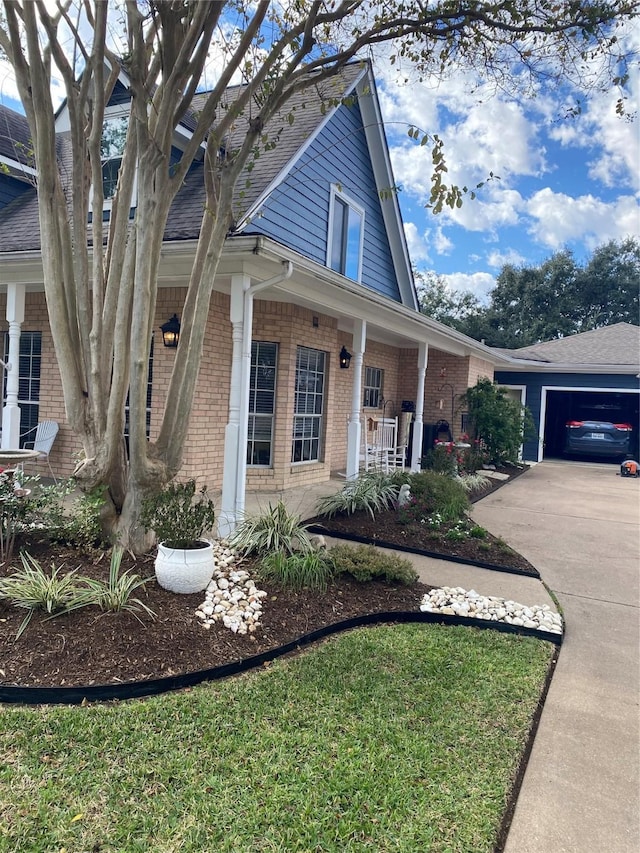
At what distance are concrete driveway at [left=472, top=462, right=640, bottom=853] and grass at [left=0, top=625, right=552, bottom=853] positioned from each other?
14 cm

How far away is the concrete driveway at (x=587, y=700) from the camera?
7.03ft

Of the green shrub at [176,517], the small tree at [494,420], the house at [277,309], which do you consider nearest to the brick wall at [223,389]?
the house at [277,309]

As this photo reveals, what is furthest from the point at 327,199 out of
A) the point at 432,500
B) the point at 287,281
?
the point at 432,500

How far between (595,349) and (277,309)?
1287cm

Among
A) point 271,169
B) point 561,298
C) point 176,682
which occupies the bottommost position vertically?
point 176,682

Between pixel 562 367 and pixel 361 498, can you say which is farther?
pixel 562 367

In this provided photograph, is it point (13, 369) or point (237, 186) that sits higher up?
point (237, 186)

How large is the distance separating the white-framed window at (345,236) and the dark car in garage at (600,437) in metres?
8.66

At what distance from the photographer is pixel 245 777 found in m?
2.21

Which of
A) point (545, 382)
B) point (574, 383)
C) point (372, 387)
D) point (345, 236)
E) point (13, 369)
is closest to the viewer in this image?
point (13, 369)

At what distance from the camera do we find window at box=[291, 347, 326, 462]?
28.0 ft

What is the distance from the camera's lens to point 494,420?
12438mm

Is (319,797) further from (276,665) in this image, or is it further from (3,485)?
(3,485)

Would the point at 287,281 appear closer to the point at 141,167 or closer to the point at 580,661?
the point at 141,167
